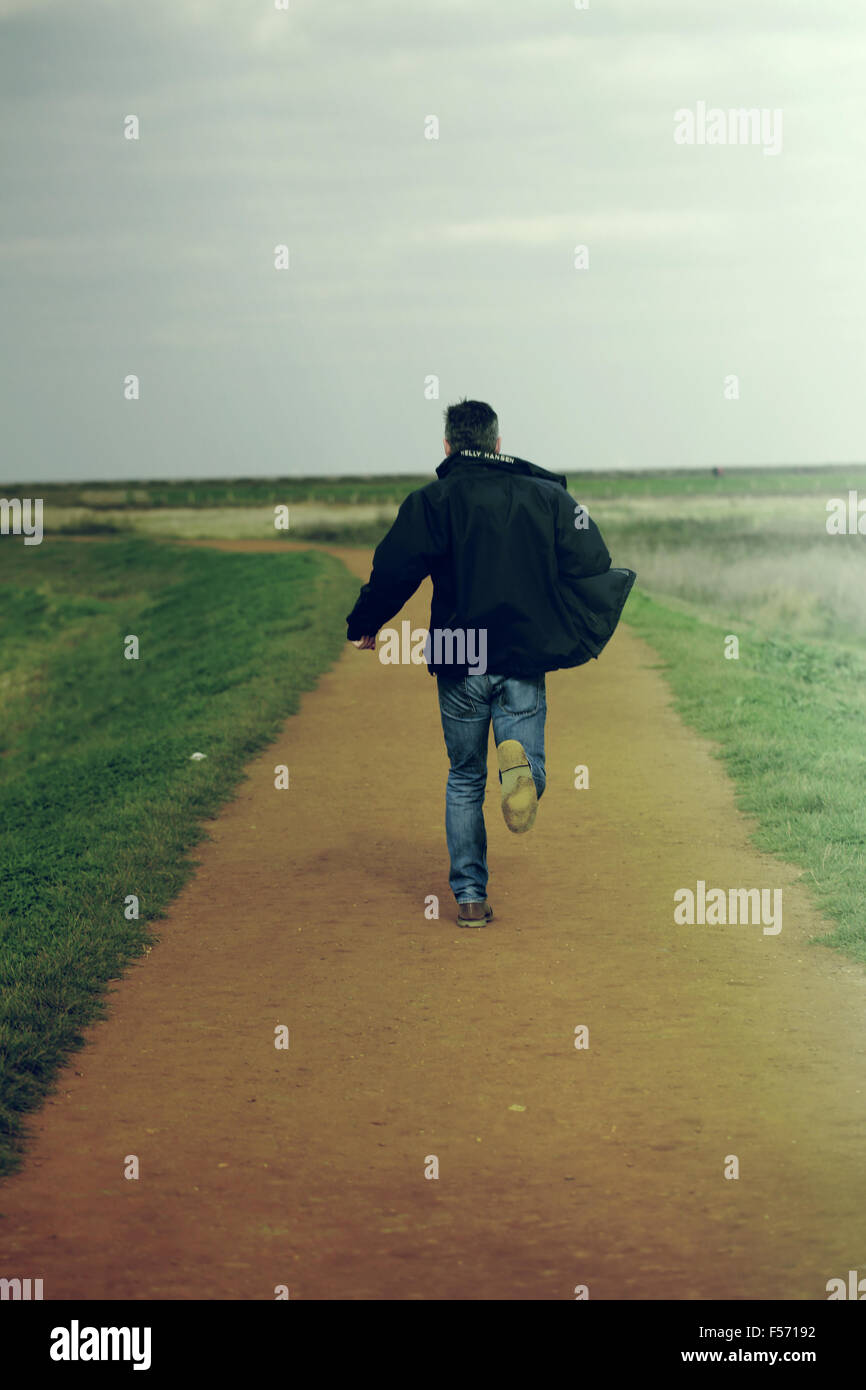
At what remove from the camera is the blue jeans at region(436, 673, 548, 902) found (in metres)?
6.47

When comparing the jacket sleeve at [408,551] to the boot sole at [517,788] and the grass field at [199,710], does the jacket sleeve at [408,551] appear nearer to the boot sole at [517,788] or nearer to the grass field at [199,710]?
the boot sole at [517,788]

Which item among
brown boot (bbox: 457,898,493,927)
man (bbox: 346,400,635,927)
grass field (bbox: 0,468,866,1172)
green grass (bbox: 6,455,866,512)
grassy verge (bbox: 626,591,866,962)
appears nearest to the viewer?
man (bbox: 346,400,635,927)

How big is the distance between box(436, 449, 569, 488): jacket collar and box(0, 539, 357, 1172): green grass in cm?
256

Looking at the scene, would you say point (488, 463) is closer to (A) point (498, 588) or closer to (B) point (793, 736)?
(A) point (498, 588)

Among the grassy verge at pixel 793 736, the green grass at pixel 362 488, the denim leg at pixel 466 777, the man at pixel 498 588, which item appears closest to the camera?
the man at pixel 498 588

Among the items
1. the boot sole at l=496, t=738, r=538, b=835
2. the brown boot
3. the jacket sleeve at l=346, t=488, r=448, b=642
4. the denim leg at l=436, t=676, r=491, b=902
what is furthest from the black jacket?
the brown boot

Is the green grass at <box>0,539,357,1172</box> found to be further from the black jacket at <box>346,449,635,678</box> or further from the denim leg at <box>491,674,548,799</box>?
the black jacket at <box>346,449,635,678</box>

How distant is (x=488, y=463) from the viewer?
635 cm

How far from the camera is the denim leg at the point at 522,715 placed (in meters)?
6.46

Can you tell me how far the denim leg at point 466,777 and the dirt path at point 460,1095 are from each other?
0.30 metres

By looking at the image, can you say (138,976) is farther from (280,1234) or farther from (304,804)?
(304,804)

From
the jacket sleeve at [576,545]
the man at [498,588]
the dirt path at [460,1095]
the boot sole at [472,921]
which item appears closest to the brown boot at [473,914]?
the boot sole at [472,921]

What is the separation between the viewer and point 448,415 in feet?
21.2

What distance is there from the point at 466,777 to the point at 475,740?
171 mm
